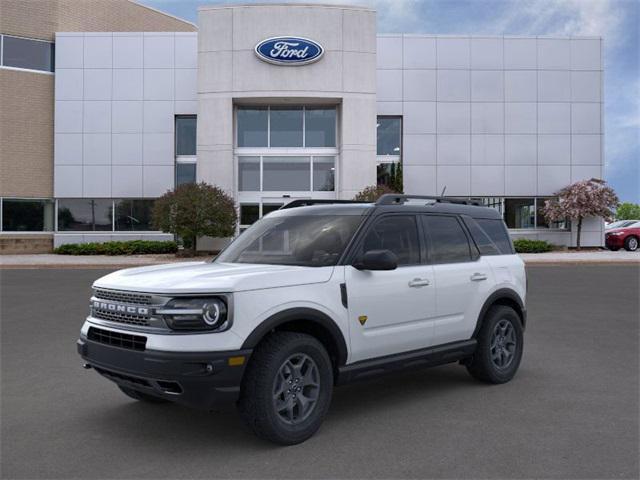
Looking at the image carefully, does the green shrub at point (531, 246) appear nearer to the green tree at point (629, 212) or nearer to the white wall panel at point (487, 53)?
the white wall panel at point (487, 53)

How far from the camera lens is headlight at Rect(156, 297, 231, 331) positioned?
4047mm

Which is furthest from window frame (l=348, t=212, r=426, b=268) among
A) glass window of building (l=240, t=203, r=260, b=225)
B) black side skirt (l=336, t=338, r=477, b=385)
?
glass window of building (l=240, t=203, r=260, b=225)

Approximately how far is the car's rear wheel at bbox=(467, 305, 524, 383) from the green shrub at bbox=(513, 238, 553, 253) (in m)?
23.6

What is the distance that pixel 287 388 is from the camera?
4352 millimetres

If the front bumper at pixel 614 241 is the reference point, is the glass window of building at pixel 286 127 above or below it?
above

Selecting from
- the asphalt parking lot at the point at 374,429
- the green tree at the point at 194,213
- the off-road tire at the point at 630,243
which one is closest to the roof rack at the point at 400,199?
the asphalt parking lot at the point at 374,429

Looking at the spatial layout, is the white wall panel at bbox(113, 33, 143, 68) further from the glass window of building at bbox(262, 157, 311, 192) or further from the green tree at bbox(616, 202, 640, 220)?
the green tree at bbox(616, 202, 640, 220)

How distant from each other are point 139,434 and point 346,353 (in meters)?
1.72

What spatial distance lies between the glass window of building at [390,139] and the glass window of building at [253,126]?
6045 mm

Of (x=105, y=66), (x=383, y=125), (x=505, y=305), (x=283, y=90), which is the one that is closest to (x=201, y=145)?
(x=283, y=90)

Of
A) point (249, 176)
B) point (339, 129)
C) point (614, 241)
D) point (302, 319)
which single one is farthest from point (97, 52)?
point (302, 319)

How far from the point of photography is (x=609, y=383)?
20.1 ft

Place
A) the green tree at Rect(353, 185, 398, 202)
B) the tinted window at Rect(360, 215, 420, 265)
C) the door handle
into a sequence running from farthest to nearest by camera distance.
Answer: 1. the green tree at Rect(353, 185, 398, 202)
2. the door handle
3. the tinted window at Rect(360, 215, 420, 265)

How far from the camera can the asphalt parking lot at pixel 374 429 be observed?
394 centimetres
